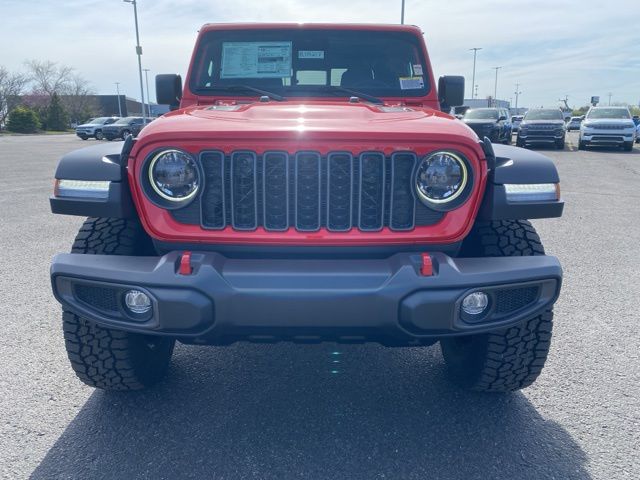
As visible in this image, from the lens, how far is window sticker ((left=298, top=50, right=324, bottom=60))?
362 centimetres

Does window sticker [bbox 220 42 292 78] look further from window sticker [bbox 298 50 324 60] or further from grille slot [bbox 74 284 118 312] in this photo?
grille slot [bbox 74 284 118 312]

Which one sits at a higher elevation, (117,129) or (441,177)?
(441,177)

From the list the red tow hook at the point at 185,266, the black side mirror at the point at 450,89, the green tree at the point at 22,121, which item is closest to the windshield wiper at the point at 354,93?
the black side mirror at the point at 450,89

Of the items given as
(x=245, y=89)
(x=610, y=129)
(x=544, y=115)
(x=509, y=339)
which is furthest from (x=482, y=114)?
(x=509, y=339)

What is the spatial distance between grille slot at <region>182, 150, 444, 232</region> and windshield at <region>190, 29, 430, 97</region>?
1447 millimetres

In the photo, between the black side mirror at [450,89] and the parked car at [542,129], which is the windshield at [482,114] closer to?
the parked car at [542,129]

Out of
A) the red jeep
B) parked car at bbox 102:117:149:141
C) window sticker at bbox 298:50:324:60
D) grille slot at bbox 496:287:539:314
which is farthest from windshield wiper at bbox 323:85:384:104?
parked car at bbox 102:117:149:141

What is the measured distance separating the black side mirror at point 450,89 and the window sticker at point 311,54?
2.80 feet

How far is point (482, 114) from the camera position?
73.7ft

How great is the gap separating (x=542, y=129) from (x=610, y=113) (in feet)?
8.10

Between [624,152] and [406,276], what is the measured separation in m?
21.5

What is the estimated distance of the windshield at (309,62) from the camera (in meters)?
3.57

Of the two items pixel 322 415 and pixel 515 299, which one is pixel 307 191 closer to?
pixel 515 299

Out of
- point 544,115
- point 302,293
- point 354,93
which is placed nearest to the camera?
point 302,293
